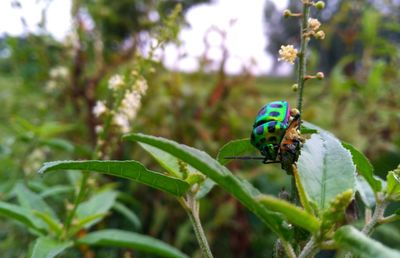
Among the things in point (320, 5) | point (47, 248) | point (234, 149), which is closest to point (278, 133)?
point (234, 149)

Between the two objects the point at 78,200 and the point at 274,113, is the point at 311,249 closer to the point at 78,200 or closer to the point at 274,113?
the point at 274,113

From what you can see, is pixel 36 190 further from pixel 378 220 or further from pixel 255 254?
pixel 378 220

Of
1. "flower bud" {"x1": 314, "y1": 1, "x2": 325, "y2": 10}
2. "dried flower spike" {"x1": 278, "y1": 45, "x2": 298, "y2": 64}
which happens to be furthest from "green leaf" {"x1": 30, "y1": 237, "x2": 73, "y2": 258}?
"flower bud" {"x1": 314, "y1": 1, "x2": 325, "y2": 10}

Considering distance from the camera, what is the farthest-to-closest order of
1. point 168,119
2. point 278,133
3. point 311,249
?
1. point 168,119
2. point 278,133
3. point 311,249

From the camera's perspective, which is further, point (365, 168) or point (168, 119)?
point (168, 119)

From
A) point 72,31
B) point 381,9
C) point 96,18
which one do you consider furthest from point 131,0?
point 381,9

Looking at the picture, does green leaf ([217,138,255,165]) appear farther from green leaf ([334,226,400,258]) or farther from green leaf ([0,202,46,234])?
green leaf ([0,202,46,234])
